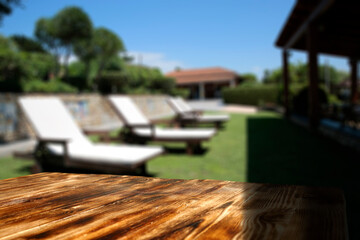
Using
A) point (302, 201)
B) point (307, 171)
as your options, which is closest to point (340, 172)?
point (307, 171)

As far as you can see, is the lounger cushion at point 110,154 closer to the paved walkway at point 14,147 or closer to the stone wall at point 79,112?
the paved walkway at point 14,147

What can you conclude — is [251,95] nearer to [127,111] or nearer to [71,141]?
[127,111]

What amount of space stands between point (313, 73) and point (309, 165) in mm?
3925

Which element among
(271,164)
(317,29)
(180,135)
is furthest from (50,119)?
(317,29)

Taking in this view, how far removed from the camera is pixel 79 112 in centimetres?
1013

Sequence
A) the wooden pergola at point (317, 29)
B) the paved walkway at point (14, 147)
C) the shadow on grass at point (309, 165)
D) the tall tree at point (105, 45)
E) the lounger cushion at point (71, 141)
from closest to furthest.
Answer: the shadow on grass at point (309, 165)
the lounger cushion at point (71, 141)
the paved walkway at point (14, 147)
the wooden pergola at point (317, 29)
the tall tree at point (105, 45)

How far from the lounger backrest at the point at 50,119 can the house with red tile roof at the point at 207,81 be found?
33.5 metres

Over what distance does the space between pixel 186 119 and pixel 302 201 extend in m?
7.83

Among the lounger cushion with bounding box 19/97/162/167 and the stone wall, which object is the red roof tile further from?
the lounger cushion with bounding box 19/97/162/167

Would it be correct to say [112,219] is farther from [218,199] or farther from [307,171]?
[307,171]

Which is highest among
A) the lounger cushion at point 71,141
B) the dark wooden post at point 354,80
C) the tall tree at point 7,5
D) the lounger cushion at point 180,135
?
the tall tree at point 7,5

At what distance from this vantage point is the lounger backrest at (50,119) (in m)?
4.26

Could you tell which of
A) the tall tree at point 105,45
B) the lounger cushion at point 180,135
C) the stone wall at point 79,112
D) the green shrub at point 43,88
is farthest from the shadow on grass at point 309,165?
the tall tree at point 105,45

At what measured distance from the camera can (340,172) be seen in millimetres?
3736
